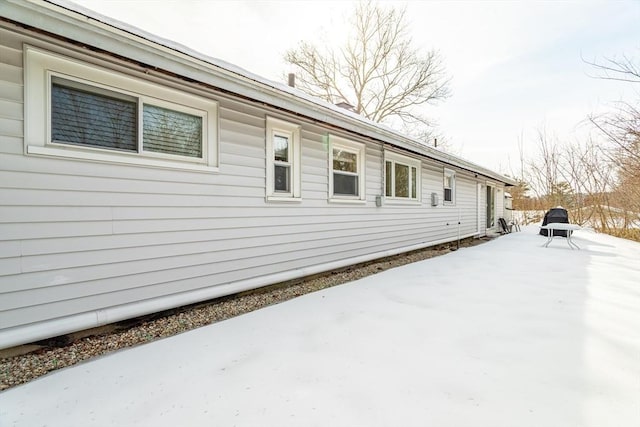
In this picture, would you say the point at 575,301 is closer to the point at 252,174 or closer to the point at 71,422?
the point at 252,174

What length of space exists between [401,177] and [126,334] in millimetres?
6309

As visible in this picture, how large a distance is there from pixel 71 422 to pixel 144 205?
187 centimetres

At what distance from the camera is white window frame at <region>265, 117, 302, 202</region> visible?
431 cm

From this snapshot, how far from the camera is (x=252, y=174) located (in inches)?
161

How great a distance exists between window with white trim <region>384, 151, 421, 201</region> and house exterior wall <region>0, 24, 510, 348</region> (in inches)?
82.1

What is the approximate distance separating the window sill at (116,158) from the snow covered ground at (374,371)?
5.58 feet

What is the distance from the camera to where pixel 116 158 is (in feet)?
9.37

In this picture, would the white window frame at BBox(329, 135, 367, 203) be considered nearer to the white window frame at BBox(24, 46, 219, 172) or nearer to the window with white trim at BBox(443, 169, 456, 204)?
the white window frame at BBox(24, 46, 219, 172)

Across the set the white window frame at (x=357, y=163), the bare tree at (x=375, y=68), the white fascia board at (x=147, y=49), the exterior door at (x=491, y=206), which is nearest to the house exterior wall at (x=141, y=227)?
the white window frame at (x=357, y=163)

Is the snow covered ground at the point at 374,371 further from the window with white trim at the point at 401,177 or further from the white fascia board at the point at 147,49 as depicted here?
the window with white trim at the point at 401,177

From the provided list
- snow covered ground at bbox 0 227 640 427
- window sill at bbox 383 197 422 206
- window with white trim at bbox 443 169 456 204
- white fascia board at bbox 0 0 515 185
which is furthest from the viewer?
window with white trim at bbox 443 169 456 204

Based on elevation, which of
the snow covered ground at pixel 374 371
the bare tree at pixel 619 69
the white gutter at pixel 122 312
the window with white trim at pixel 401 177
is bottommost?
the snow covered ground at pixel 374 371

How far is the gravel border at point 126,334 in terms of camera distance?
7.50 feet

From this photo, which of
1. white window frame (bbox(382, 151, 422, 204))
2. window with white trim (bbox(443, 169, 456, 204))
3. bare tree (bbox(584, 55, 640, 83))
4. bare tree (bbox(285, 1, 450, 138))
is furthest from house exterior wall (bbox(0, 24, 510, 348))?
bare tree (bbox(285, 1, 450, 138))
